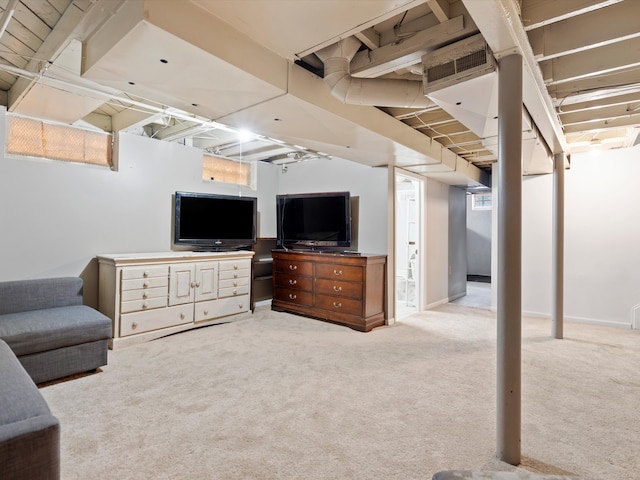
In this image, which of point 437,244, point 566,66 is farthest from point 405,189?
point 566,66

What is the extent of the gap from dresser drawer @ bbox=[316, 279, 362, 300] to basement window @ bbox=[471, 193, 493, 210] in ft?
20.3

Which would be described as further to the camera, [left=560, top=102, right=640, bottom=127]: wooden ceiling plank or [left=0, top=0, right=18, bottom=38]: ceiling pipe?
[left=560, top=102, right=640, bottom=127]: wooden ceiling plank

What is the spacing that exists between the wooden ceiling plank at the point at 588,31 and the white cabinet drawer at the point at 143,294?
400 cm

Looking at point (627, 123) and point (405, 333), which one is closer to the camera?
point (627, 123)

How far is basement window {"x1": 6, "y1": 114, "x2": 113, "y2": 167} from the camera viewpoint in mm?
3361

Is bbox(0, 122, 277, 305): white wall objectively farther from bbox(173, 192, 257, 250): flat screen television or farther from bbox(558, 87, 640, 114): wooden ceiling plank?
bbox(558, 87, 640, 114): wooden ceiling plank

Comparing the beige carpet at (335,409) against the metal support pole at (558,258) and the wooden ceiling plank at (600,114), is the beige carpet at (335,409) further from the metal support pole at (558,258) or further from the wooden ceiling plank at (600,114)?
the wooden ceiling plank at (600,114)

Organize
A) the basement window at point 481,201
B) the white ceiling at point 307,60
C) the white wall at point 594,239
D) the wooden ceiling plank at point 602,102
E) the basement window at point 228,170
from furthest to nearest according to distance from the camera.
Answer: the basement window at point 481,201 → the basement window at point 228,170 → the white wall at point 594,239 → the wooden ceiling plank at point 602,102 → the white ceiling at point 307,60

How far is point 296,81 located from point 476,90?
1256 millimetres

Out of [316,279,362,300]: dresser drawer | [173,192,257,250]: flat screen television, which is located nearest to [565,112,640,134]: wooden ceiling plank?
[316,279,362,300]: dresser drawer

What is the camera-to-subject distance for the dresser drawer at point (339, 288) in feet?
13.9

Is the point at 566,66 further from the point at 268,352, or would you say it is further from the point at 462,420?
the point at 268,352

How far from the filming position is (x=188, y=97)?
2424 millimetres

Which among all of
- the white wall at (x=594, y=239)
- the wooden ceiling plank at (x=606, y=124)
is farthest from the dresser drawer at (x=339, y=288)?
the wooden ceiling plank at (x=606, y=124)
